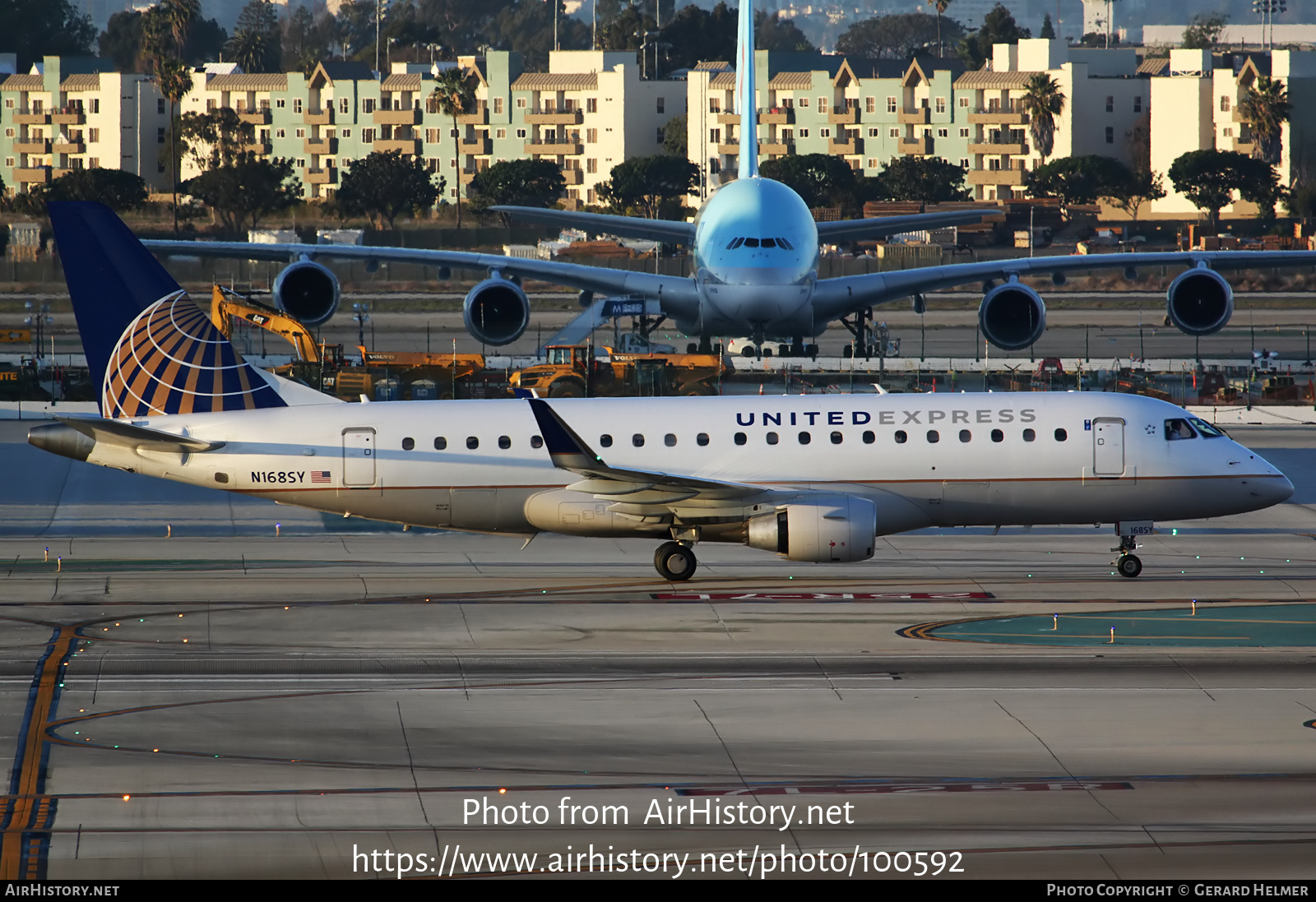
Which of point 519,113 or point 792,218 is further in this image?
point 519,113

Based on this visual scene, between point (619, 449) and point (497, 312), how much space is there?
2772 centimetres

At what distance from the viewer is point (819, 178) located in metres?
156

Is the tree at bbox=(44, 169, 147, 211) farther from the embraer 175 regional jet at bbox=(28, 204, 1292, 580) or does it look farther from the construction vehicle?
the embraer 175 regional jet at bbox=(28, 204, 1292, 580)

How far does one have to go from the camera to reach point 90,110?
564 ft

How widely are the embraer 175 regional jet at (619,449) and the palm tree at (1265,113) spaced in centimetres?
14065

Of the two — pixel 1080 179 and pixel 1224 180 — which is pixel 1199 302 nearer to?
pixel 1224 180

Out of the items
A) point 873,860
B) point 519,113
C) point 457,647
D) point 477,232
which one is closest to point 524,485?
point 457,647

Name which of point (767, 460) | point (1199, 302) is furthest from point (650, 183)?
point (767, 460)

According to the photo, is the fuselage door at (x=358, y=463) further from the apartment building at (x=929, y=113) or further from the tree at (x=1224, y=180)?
the apartment building at (x=929, y=113)

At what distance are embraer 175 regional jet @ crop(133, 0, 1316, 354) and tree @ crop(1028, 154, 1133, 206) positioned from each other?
101 metres

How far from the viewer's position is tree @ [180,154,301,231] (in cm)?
14238

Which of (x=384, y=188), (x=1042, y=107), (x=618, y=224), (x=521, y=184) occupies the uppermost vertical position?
(x=1042, y=107)

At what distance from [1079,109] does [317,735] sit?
6583 inches
